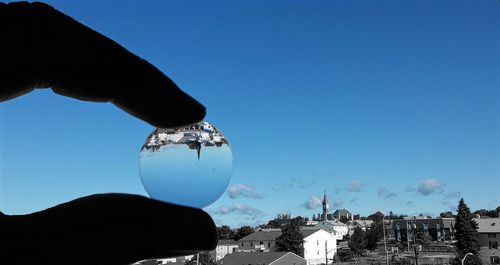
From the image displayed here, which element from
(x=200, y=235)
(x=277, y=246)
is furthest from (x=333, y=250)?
(x=200, y=235)

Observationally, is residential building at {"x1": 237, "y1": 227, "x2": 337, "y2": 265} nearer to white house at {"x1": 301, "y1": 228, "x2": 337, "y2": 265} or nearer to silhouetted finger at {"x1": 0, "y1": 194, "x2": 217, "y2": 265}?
white house at {"x1": 301, "y1": 228, "x2": 337, "y2": 265}

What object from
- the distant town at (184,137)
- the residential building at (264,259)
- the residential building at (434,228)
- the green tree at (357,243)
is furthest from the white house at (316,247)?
the distant town at (184,137)

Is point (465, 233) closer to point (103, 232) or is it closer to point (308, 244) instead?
point (308, 244)

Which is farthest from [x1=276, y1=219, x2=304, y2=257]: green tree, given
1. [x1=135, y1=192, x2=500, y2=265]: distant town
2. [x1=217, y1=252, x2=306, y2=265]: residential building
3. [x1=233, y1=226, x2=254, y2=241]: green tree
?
[x1=233, y1=226, x2=254, y2=241]: green tree

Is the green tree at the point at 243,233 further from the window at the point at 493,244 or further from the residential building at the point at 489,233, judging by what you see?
the window at the point at 493,244

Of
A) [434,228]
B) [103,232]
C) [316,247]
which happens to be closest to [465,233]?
[316,247]

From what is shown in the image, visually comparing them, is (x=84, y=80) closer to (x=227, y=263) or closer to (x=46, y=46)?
(x=46, y=46)
